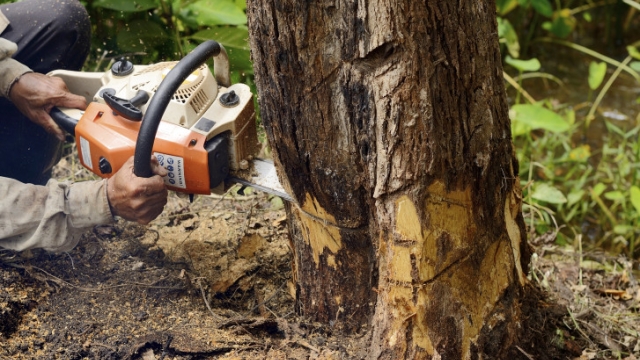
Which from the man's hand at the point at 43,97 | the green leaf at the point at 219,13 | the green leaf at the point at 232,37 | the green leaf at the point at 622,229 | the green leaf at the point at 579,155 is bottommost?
the green leaf at the point at 622,229

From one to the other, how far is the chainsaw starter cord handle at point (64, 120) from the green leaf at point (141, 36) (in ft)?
3.00

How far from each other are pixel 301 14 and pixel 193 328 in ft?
3.63

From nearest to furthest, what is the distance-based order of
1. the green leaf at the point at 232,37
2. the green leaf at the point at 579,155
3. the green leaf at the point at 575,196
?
1. the green leaf at the point at 232,37
2. the green leaf at the point at 575,196
3. the green leaf at the point at 579,155

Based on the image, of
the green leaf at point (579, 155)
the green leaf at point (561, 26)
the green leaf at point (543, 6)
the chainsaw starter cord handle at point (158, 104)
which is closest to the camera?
the chainsaw starter cord handle at point (158, 104)

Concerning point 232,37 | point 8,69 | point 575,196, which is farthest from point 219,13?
point 575,196

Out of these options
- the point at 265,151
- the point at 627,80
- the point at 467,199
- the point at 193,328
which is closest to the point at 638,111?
the point at 627,80

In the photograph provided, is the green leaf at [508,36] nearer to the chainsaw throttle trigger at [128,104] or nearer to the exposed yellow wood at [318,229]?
the exposed yellow wood at [318,229]

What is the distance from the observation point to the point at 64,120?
235 cm

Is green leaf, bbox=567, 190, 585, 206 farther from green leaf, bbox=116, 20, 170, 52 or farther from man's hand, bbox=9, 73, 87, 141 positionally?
man's hand, bbox=9, 73, 87, 141

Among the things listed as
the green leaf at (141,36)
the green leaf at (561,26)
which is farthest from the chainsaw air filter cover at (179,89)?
the green leaf at (561,26)

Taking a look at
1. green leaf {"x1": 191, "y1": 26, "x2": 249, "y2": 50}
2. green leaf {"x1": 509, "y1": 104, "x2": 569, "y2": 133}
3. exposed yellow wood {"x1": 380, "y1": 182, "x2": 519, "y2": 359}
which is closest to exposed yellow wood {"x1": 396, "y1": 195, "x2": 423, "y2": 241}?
exposed yellow wood {"x1": 380, "y1": 182, "x2": 519, "y2": 359}

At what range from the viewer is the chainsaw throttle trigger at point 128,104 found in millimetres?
2127

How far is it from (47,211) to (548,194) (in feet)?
7.20

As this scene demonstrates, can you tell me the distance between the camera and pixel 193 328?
2.19 m
